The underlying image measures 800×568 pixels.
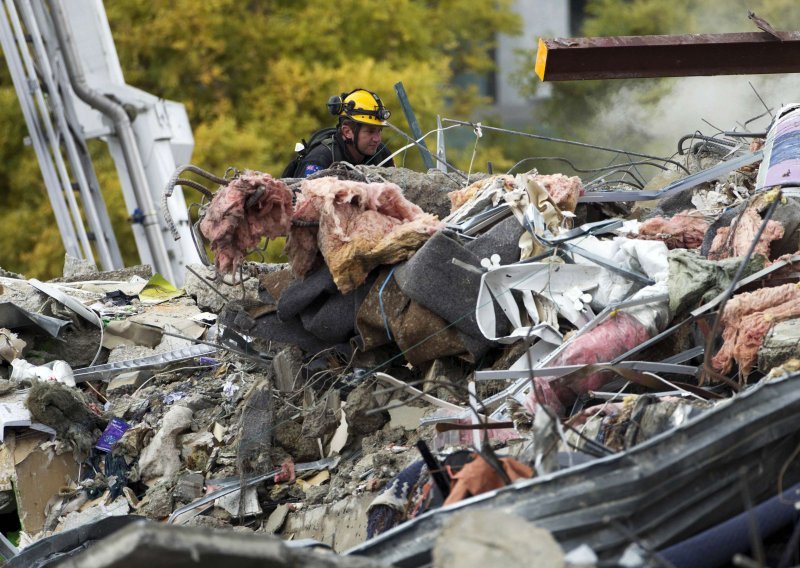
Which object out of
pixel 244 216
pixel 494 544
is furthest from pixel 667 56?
pixel 494 544

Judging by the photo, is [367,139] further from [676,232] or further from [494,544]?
[494,544]

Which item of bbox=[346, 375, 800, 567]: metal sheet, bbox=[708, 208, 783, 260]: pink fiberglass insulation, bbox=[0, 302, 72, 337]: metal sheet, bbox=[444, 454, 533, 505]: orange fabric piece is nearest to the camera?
bbox=[346, 375, 800, 567]: metal sheet

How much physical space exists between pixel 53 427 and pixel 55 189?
272 inches

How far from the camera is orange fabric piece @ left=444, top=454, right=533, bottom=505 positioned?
3.85 m

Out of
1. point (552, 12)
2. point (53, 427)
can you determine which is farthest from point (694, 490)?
point (552, 12)

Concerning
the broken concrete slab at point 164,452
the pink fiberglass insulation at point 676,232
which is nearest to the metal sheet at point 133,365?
the broken concrete slab at point 164,452

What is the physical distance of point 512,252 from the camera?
5945 millimetres

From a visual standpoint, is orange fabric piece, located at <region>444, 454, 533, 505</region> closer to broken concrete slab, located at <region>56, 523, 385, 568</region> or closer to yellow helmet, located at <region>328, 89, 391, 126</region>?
broken concrete slab, located at <region>56, 523, 385, 568</region>

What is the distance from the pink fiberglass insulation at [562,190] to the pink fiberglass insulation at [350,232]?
701 mm

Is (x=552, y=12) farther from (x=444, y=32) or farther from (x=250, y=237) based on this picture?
(x=250, y=237)

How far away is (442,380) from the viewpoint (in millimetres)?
5887

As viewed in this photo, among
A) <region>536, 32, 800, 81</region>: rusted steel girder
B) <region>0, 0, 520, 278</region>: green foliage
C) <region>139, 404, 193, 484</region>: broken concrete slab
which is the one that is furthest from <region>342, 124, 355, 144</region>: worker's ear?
<region>0, 0, 520, 278</region>: green foliage

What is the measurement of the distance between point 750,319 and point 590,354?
2.32 feet

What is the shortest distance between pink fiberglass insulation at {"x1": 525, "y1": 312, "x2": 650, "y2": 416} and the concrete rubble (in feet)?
0.04
